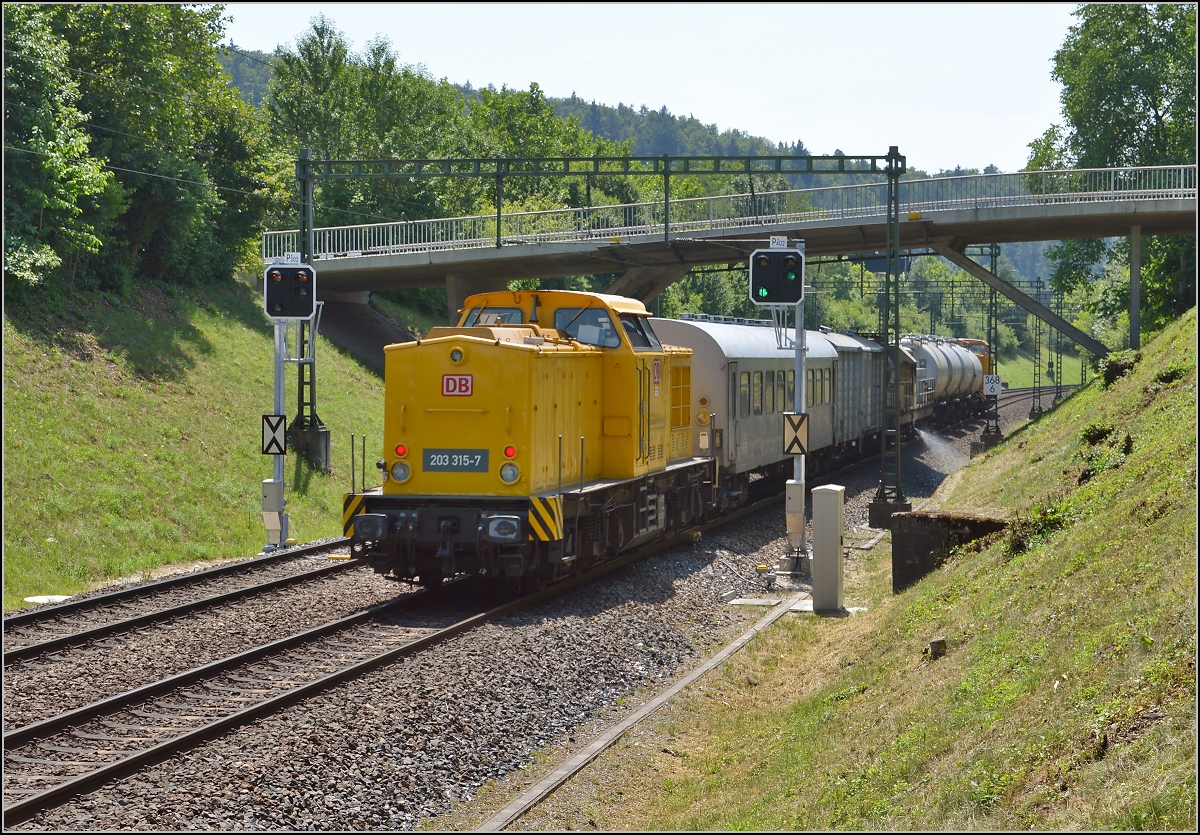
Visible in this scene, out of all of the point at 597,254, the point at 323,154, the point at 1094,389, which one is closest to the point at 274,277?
the point at 597,254

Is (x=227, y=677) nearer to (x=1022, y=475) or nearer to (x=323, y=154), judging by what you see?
(x=1022, y=475)

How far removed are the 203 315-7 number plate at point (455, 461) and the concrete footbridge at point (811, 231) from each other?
19045 millimetres

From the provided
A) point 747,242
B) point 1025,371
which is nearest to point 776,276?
point 747,242

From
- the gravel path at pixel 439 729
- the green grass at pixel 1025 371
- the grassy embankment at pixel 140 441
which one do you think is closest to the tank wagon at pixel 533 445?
→ the gravel path at pixel 439 729

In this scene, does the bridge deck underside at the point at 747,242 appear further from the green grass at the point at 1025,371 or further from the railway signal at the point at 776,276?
the green grass at the point at 1025,371

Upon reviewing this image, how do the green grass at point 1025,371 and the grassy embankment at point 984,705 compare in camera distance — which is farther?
the green grass at point 1025,371

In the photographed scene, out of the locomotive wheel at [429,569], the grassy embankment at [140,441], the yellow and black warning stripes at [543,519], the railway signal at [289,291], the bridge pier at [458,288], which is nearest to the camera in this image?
the yellow and black warning stripes at [543,519]

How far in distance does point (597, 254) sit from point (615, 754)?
98.9 feet

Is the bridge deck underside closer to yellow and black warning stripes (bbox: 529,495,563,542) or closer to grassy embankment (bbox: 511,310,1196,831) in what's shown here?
yellow and black warning stripes (bbox: 529,495,563,542)

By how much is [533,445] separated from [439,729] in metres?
5.59

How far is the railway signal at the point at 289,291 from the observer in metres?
19.8

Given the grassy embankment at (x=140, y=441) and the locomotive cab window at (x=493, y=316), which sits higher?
the locomotive cab window at (x=493, y=316)

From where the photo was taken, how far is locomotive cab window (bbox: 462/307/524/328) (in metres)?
16.5

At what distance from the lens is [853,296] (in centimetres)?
11644
